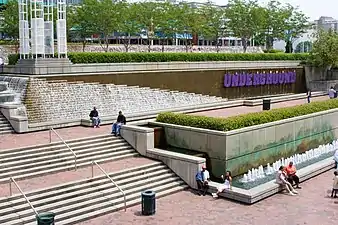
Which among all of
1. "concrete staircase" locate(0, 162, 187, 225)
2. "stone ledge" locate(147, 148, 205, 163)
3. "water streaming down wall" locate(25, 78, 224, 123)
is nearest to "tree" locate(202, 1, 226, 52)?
"water streaming down wall" locate(25, 78, 224, 123)

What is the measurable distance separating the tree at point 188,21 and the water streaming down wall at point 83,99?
20.4m

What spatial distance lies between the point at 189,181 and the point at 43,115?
32.8 feet

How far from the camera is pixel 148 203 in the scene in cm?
1495

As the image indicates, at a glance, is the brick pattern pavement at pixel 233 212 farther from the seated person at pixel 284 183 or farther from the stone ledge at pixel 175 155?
the stone ledge at pixel 175 155

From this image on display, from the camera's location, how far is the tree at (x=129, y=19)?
1740 inches

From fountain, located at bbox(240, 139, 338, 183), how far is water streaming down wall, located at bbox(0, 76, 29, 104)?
12321 mm

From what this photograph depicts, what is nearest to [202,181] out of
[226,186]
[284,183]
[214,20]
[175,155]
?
[226,186]

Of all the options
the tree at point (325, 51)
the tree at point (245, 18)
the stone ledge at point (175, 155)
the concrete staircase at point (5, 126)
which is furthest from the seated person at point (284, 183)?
the tree at point (245, 18)

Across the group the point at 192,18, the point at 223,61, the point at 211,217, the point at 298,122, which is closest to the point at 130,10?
the point at 192,18

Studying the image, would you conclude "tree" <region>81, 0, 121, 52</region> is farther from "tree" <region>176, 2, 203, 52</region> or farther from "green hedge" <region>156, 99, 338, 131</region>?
"green hedge" <region>156, 99, 338, 131</region>

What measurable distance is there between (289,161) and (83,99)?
38.4 ft

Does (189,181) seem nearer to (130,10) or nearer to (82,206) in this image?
(82,206)

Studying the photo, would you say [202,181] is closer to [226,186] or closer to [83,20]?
[226,186]

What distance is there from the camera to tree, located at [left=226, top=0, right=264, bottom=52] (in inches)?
2106
